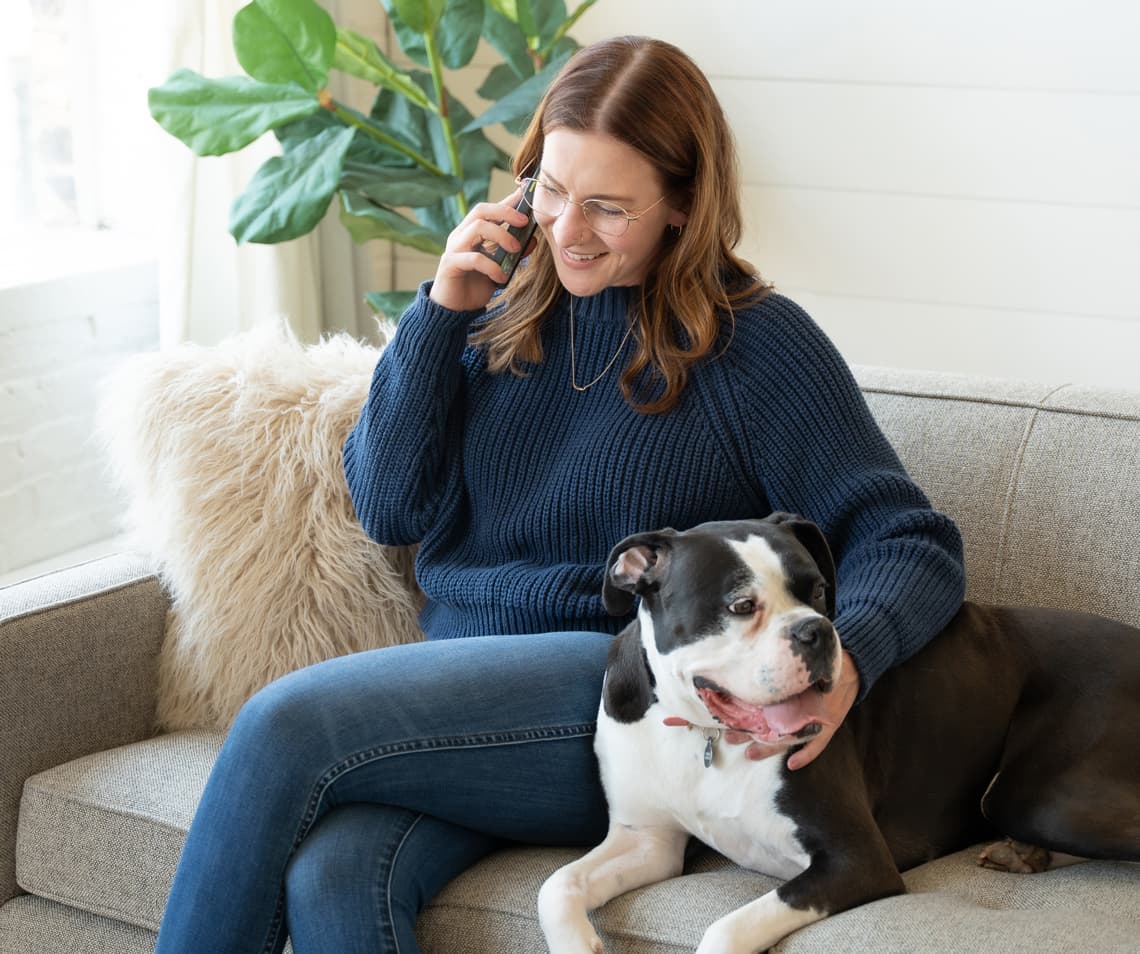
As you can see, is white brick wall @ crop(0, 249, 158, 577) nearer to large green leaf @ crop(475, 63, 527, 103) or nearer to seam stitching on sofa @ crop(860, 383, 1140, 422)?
large green leaf @ crop(475, 63, 527, 103)

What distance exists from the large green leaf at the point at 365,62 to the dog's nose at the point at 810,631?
5.77 feet

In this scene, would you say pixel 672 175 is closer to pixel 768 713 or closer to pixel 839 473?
pixel 839 473

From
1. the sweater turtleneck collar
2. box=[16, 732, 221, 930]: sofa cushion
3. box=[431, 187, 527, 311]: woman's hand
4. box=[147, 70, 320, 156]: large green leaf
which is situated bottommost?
box=[16, 732, 221, 930]: sofa cushion

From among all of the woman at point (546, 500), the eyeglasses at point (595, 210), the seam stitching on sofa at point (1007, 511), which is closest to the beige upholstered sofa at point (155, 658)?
the seam stitching on sofa at point (1007, 511)

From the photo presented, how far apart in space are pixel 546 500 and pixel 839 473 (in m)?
0.37

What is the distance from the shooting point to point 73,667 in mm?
1832

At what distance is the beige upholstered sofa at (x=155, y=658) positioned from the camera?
1698mm

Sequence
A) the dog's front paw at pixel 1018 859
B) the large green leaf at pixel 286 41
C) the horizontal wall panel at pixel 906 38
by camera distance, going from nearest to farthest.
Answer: the dog's front paw at pixel 1018 859, the large green leaf at pixel 286 41, the horizontal wall panel at pixel 906 38

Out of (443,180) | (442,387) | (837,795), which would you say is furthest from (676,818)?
(443,180)

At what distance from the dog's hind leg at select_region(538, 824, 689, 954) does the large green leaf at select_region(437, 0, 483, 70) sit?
5.54 feet

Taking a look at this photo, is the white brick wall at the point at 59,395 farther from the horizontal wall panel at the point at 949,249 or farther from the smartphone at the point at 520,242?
the horizontal wall panel at the point at 949,249

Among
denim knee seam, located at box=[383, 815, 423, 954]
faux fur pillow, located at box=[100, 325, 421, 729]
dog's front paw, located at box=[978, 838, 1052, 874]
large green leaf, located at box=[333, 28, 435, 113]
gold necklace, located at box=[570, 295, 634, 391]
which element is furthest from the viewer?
large green leaf, located at box=[333, 28, 435, 113]

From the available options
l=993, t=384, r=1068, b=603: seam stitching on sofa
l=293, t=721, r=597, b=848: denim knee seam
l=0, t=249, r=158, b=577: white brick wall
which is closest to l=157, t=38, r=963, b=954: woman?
l=293, t=721, r=597, b=848: denim knee seam

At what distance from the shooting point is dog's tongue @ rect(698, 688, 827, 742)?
4.37ft
